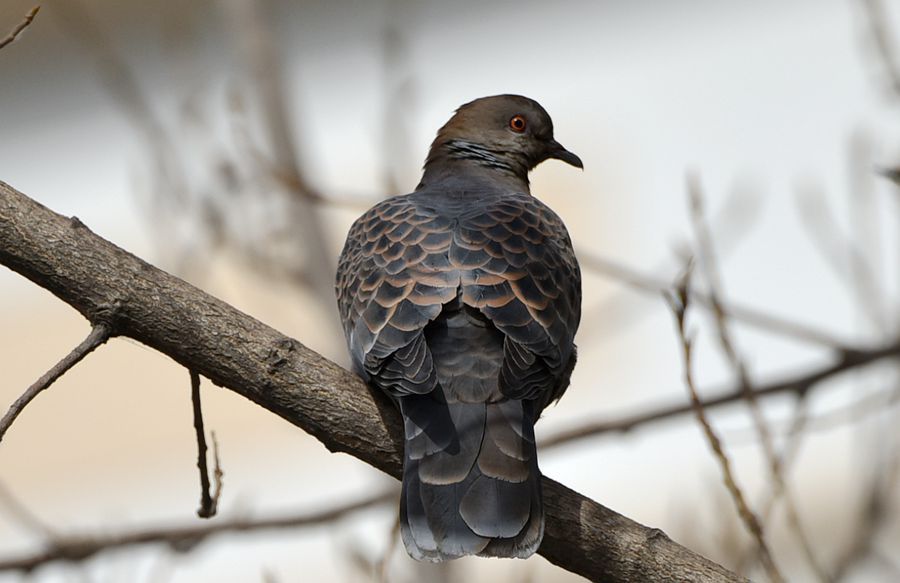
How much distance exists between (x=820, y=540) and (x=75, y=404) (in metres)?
6.47

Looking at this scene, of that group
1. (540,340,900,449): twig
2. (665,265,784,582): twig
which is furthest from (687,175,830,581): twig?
(540,340,900,449): twig

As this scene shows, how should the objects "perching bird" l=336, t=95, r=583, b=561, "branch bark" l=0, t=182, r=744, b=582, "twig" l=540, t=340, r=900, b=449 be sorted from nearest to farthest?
1. "branch bark" l=0, t=182, r=744, b=582
2. "perching bird" l=336, t=95, r=583, b=561
3. "twig" l=540, t=340, r=900, b=449

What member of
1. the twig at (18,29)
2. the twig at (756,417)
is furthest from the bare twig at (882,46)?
the twig at (18,29)

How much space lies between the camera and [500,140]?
482 centimetres

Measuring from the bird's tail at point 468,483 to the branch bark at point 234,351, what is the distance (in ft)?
0.36

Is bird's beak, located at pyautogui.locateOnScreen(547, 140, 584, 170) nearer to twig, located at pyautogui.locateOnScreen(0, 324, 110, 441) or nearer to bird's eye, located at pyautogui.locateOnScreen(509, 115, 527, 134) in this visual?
bird's eye, located at pyautogui.locateOnScreen(509, 115, 527, 134)

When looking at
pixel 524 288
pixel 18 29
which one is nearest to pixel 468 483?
pixel 524 288

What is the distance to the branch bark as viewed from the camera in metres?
2.79

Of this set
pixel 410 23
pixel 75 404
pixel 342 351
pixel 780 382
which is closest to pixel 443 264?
pixel 780 382

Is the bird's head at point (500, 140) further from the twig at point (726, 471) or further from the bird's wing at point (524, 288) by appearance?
the twig at point (726, 471)

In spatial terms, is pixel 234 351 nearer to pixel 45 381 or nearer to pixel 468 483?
pixel 45 381

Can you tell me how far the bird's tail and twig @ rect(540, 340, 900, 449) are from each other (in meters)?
1.52

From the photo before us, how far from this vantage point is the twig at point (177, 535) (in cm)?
424

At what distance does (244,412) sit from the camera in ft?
36.2
